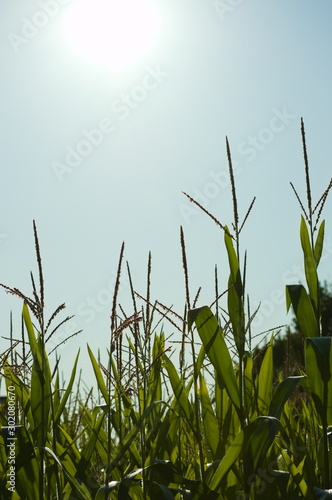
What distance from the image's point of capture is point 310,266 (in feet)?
7.01

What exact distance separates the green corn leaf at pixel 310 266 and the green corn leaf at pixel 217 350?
0.42 meters

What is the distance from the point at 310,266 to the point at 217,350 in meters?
0.52

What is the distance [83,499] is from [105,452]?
1.13 ft

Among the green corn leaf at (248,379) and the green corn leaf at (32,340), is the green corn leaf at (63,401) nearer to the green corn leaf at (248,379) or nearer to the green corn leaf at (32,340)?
the green corn leaf at (32,340)

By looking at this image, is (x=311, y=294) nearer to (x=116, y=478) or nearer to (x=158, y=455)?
(x=158, y=455)

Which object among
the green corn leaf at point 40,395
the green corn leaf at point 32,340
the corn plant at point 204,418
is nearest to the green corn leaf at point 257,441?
the corn plant at point 204,418

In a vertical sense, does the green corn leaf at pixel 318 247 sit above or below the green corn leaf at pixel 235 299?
above

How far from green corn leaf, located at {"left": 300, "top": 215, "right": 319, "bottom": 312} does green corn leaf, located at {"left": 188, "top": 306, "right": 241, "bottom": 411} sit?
0.42 m

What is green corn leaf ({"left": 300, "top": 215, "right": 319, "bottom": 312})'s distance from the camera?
2092mm

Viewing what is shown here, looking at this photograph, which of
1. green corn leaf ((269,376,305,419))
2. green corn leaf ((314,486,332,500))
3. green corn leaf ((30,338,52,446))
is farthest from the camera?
green corn leaf ((30,338,52,446))

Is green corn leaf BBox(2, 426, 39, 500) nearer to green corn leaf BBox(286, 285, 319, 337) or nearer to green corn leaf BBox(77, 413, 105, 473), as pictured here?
green corn leaf BBox(77, 413, 105, 473)

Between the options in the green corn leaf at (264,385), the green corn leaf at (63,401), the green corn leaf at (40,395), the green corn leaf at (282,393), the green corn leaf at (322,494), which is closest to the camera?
the green corn leaf at (322,494)

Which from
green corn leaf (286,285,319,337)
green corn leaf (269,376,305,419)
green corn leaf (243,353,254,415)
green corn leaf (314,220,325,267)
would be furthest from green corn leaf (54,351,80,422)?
green corn leaf (314,220,325,267)

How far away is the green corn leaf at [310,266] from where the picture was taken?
2092mm
